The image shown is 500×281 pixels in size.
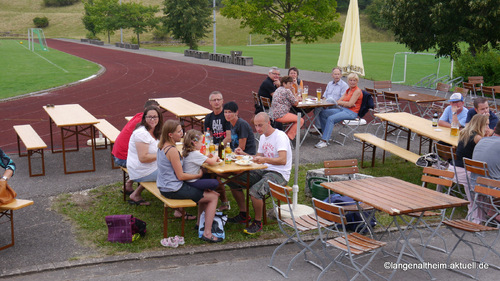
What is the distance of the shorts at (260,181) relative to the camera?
6.72 metres

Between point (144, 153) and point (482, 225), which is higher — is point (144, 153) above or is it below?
above

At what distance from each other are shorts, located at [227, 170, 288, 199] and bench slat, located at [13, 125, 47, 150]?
3.88m

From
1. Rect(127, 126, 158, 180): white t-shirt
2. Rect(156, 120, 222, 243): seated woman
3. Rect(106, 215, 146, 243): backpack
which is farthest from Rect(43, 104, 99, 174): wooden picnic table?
Rect(156, 120, 222, 243): seated woman

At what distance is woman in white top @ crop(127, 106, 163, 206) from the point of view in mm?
7281

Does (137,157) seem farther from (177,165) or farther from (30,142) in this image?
(30,142)

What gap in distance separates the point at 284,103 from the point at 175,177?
497 centimetres

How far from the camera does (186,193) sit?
6422 millimetres

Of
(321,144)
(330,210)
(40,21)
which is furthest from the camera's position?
(40,21)

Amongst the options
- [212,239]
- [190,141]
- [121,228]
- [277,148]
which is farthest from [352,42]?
[121,228]

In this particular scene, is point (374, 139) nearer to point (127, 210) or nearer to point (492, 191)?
point (492, 191)

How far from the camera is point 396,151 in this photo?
367 inches

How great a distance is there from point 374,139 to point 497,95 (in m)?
11.7

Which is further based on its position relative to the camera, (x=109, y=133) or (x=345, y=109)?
(x=345, y=109)

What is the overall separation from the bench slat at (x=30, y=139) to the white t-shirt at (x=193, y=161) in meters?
3.68
